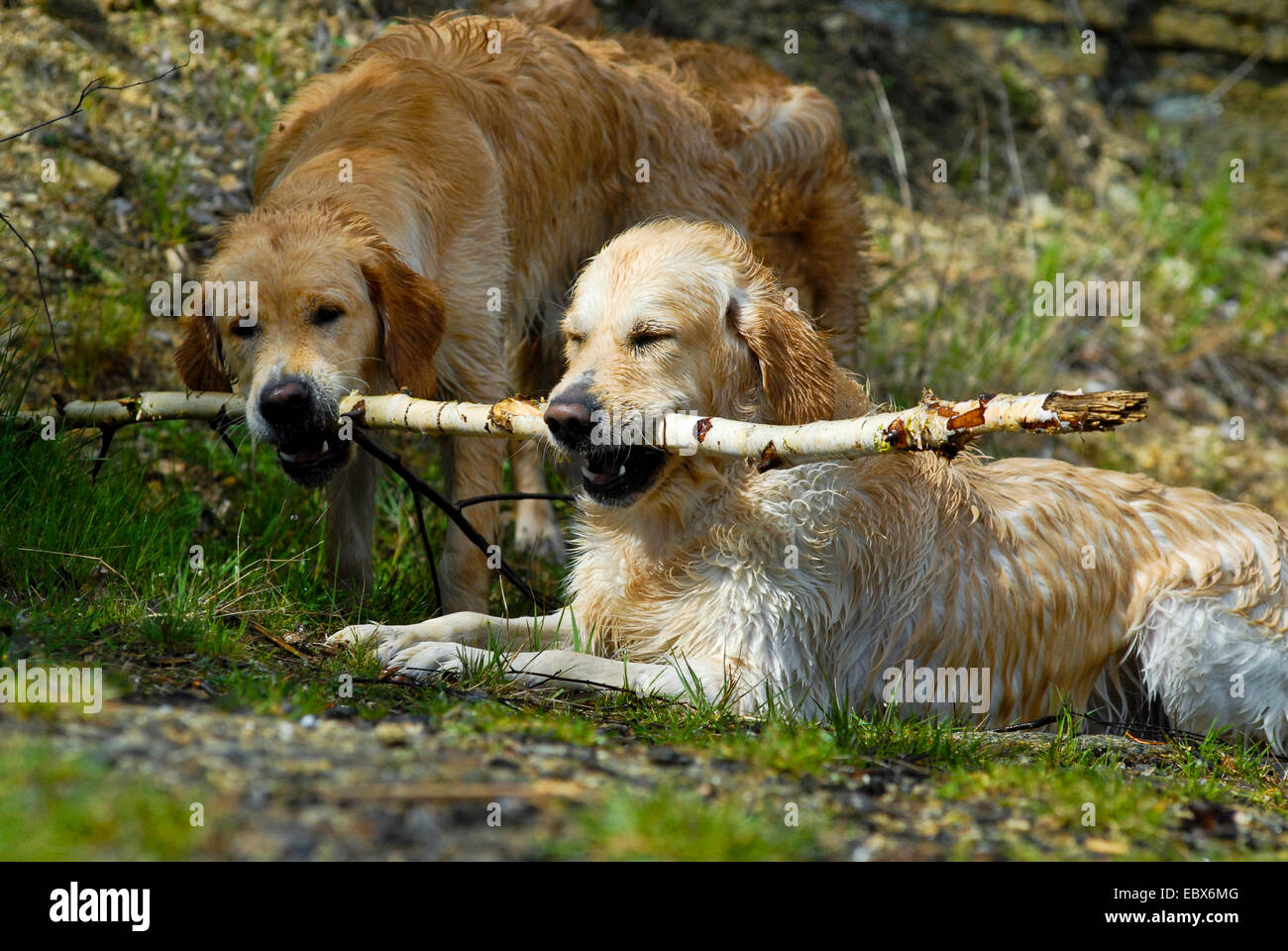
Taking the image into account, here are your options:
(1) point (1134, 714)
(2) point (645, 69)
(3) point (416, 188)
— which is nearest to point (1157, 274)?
(2) point (645, 69)

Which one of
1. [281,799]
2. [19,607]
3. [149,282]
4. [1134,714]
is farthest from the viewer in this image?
[149,282]

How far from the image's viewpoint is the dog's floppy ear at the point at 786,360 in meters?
4.40

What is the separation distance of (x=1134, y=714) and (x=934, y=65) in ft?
22.6

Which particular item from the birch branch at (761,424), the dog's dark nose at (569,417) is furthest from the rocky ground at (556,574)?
the dog's dark nose at (569,417)

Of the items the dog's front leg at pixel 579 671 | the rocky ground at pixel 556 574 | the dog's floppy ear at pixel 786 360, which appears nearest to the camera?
the rocky ground at pixel 556 574

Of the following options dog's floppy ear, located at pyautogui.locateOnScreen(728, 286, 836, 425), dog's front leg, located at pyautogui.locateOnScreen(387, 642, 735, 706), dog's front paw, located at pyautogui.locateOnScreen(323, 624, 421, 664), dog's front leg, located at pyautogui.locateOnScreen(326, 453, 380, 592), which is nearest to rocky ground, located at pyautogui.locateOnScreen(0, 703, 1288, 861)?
dog's front leg, located at pyautogui.locateOnScreen(387, 642, 735, 706)

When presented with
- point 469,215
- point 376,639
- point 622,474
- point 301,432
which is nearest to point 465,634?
point 376,639

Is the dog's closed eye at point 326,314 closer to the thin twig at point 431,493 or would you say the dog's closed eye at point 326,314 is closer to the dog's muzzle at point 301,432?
the dog's muzzle at point 301,432

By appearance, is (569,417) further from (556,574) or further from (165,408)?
(556,574)

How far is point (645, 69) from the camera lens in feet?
21.3

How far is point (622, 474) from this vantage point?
432 cm

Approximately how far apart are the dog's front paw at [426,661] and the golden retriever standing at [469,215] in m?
0.88

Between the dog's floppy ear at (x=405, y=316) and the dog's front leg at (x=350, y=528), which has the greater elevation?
the dog's floppy ear at (x=405, y=316)

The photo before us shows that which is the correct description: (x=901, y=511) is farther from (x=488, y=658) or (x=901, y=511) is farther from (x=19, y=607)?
(x=19, y=607)
